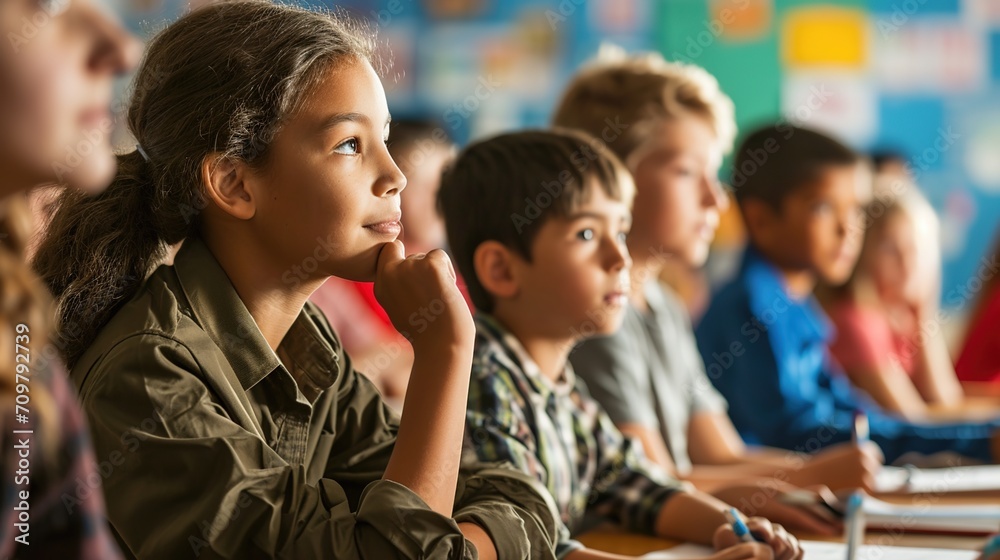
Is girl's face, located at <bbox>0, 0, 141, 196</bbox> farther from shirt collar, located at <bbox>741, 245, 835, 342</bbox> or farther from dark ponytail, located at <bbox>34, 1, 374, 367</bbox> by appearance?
shirt collar, located at <bbox>741, 245, 835, 342</bbox>

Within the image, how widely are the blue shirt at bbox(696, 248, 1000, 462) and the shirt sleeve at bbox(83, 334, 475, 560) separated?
4.02ft

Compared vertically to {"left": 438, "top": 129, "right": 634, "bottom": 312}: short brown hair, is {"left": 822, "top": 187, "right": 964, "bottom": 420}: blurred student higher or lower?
lower

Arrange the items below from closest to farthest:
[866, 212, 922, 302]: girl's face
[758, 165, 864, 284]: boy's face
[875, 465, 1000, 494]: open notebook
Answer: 1. [875, 465, 1000, 494]: open notebook
2. [758, 165, 864, 284]: boy's face
3. [866, 212, 922, 302]: girl's face

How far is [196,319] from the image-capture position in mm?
887

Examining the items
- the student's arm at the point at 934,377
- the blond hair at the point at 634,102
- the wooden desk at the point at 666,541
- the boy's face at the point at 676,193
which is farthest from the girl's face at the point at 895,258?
the wooden desk at the point at 666,541

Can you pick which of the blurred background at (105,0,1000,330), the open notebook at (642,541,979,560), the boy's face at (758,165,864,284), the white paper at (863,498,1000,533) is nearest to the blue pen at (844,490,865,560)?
the open notebook at (642,541,979,560)

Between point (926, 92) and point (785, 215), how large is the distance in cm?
315

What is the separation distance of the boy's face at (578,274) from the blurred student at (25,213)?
28.2 inches

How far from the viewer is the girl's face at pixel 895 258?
2.67 m

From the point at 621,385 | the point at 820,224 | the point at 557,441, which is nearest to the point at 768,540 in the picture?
the point at 557,441

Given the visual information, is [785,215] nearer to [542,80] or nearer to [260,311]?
Answer: [260,311]

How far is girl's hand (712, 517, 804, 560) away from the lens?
1021 millimetres

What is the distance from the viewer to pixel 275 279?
965mm

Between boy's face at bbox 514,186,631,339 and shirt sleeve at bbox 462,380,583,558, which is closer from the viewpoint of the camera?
shirt sleeve at bbox 462,380,583,558
